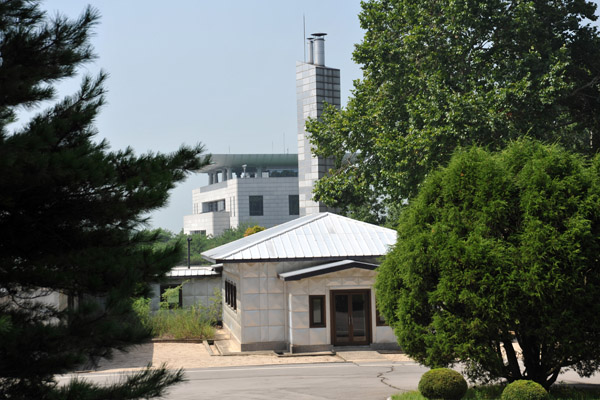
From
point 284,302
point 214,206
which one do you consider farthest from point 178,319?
point 214,206

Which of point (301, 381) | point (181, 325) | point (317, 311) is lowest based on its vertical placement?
point (301, 381)

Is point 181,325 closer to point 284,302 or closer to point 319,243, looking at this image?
point 284,302

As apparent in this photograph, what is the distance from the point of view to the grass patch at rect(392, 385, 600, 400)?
45.6ft

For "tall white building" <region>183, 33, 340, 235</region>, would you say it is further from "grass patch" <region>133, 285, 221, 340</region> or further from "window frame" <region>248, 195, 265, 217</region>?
"grass patch" <region>133, 285, 221, 340</region>

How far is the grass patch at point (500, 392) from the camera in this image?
45.6 ft

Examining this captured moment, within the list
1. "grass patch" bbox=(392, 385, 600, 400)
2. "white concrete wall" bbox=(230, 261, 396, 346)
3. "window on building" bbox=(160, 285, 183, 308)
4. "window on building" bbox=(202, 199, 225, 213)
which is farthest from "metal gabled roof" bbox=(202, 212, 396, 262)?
"window on building" bbox=(202, 199, 225, 213)

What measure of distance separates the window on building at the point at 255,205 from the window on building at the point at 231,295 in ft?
181

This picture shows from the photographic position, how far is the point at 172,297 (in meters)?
30.0

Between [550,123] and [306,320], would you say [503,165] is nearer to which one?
[306,320]

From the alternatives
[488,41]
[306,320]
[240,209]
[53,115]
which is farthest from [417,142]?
[240,209]

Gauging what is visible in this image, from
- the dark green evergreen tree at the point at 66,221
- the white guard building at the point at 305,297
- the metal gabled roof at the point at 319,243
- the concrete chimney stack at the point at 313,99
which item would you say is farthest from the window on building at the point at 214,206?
the dark green evergreen tree at the point at 66,221

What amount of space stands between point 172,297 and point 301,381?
13.2 meters

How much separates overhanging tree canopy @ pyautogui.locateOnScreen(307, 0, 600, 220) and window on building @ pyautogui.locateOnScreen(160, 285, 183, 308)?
7.88 meters

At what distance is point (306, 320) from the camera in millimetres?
22922
